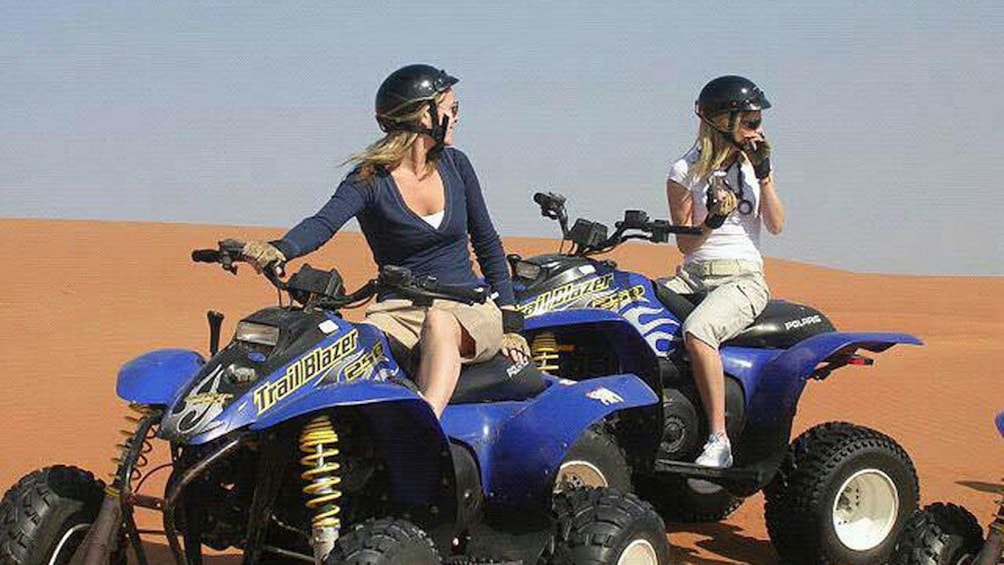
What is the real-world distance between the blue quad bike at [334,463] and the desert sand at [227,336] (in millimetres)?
2304

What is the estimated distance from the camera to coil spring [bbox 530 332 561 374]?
7016 millimetres

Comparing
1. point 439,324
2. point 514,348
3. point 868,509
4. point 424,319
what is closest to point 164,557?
point 514,348

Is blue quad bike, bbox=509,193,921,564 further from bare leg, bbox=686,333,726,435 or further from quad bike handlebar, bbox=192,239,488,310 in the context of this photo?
quad bike handlebar, bbox=192,239,488,310

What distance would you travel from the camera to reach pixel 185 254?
41.3 meters

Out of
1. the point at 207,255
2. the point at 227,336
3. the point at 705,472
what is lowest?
the point at 227,336

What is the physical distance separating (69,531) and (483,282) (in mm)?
1984

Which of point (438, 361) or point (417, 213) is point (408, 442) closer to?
point (438, 361)

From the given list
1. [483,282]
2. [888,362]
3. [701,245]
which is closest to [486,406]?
[483,282]

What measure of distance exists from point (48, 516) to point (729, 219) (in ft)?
12.7

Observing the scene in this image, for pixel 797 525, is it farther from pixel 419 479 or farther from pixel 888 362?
pixel 888 362

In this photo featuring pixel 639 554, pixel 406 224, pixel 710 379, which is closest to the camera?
pixel 639 554

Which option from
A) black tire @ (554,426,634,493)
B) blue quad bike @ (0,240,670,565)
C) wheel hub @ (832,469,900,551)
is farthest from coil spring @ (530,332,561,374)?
wheel hub @ (832,469,900,551)

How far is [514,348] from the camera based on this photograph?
6.14 m

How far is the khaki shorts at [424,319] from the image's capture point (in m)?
5.77
